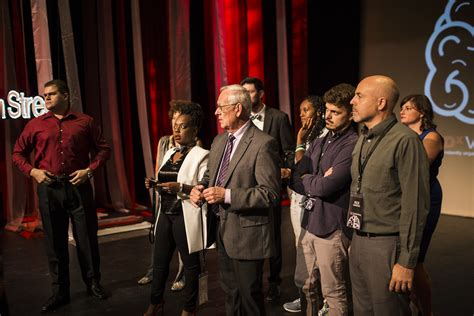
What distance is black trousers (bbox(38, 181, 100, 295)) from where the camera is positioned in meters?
3.44

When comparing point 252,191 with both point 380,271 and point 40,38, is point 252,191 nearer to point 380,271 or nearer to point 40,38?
point 380,271

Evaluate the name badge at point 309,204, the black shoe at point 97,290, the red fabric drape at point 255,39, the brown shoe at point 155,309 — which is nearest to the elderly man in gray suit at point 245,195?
the name badge at point 309,204

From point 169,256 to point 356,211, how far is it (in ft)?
4.34

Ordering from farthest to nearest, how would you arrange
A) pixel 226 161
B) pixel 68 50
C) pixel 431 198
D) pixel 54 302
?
pixel 68 50 < pixel 54 302 < pixel 431 198 < pixel 226 161

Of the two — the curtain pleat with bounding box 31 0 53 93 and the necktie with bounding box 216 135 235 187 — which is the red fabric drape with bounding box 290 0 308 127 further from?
the necktie with bounding box 216 135 235 187

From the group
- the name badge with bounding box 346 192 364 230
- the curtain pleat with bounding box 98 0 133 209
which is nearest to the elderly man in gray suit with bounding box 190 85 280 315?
the name badge with bounding box 346 192 364 230

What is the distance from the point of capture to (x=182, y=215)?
9.65 ft

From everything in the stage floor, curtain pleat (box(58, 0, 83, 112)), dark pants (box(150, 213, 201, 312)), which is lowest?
the stage floor

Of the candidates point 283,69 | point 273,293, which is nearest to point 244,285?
point 273,293

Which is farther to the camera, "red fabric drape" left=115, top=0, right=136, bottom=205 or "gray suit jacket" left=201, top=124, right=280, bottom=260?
"red fabric drape" left=115, top=0, right=136, bottom=205

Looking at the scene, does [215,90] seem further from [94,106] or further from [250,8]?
[94,106]

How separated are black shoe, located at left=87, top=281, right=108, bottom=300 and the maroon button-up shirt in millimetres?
883

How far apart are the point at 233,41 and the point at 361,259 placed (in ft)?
15.1

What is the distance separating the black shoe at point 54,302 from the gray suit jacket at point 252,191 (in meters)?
1.64
